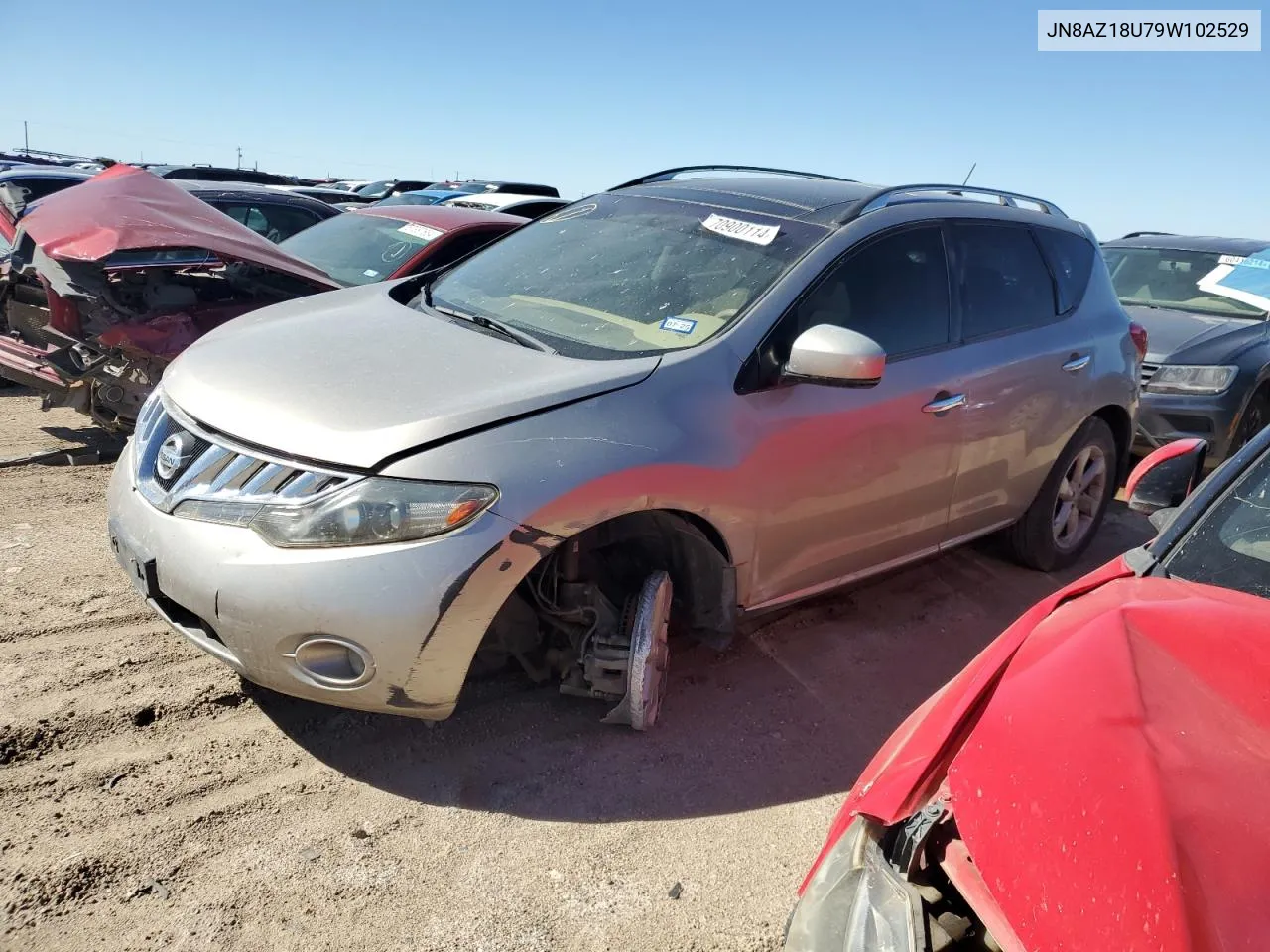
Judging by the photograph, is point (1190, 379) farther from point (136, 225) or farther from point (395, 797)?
point (136, 225)

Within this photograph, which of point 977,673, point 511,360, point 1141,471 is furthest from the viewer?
point 511,360

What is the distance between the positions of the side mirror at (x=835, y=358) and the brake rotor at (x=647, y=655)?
31.2 inches

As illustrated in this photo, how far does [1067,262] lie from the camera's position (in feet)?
15.4

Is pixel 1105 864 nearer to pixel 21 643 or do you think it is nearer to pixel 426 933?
pixel 426 933

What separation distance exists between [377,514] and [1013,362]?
2.78 m

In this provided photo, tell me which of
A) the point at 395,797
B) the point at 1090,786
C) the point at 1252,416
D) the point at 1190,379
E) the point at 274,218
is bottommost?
the point at 395,797

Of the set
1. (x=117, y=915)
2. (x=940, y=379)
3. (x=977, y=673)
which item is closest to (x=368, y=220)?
(x=940, y=379)

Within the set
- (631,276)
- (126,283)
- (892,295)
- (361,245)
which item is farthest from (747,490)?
(361,245)

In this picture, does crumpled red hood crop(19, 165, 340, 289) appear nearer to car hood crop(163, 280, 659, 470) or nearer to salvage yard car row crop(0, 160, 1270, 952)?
→ salvage yard car row crop(0, 160, 1270, 952)

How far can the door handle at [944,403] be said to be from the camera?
3677mm

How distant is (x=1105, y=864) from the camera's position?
138cm

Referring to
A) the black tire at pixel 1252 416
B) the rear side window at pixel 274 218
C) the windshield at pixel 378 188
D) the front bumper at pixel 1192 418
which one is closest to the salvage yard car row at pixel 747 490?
the front bumper at pixel 1192 418

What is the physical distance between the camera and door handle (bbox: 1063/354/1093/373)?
14.4 feet

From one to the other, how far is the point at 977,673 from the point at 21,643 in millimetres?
3112
